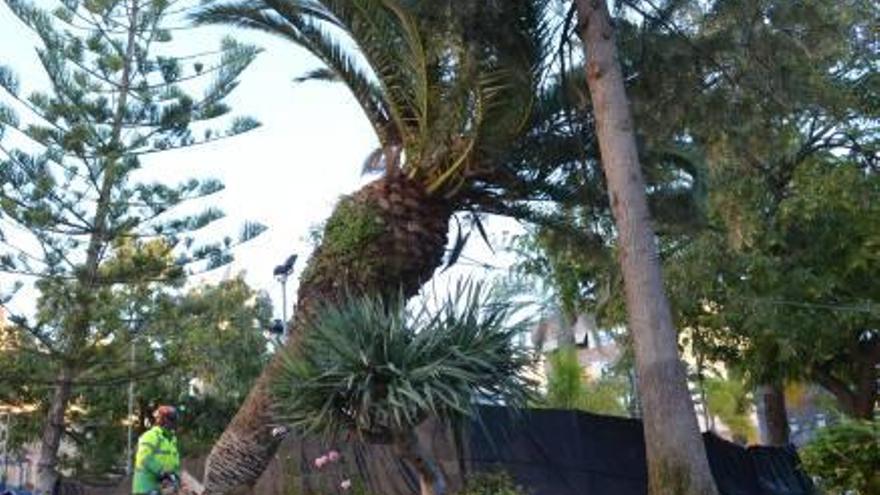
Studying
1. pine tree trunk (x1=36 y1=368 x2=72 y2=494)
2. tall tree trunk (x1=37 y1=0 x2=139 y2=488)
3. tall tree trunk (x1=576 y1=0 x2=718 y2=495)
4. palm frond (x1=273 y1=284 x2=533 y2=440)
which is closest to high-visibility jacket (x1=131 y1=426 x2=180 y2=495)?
palm frond (x1=273 y1=284 x2=533 y2=440)

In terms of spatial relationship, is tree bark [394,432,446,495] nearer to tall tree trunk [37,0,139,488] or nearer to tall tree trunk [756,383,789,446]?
tall tree trunk [37,0,139,488]

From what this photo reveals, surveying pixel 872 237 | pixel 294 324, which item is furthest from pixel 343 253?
pixel 872 237

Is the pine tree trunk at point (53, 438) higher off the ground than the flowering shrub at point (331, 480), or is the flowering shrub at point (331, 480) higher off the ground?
the pine tree trunk at point (53, 438)

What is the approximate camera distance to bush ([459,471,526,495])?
34.5ft

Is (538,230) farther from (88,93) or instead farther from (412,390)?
(88,93)

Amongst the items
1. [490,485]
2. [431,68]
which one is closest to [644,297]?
[490,485]

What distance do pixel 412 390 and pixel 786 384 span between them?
13.7 meters

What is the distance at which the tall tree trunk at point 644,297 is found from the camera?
9.44m

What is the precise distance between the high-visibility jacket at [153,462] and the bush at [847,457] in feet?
18.3

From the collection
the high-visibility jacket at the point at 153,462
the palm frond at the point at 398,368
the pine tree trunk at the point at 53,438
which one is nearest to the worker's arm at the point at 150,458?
the high-visibility jacket at the point at 153,462

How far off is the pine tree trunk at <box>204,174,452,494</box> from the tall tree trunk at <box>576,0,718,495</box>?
2.80 metres

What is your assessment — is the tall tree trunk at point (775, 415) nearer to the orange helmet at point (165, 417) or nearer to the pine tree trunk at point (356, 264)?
the pine tree trunk at point (356, 264)

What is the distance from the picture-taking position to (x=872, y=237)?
16.3 metres

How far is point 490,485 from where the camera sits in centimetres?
1070
